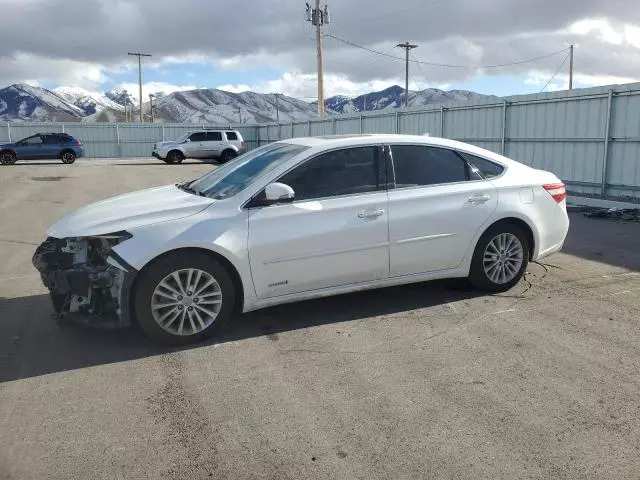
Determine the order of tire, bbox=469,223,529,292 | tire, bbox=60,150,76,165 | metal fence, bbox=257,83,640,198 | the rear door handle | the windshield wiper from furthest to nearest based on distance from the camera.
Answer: tire, bbox=60,150,76,165 → metal fence, bbox=257,83,640,198 → tire, bbox=469,223,529,292 → the rear door handle → the windshield wiper

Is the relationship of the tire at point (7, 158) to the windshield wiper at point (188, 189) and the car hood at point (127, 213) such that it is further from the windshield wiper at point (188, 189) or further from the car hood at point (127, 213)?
the car hood at point (127, 213)

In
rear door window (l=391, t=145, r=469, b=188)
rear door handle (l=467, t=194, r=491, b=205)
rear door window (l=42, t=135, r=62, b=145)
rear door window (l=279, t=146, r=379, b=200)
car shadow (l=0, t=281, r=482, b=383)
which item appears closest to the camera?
car shadow (l=0, t=281, r=482, b=383)

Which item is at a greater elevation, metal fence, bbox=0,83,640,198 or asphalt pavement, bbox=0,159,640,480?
metal fence, bbox=0,83,640,198

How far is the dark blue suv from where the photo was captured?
27.5 metres

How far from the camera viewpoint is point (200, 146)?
2945 centimetres

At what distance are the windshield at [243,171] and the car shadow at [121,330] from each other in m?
1.13

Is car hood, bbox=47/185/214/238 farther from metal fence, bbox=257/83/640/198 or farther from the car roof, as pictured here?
metal fence, bbox=257/83/640/198

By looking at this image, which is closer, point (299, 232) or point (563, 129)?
point (299, 232)

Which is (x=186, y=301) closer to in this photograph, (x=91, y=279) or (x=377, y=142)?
Answer: (x=91, y=279)

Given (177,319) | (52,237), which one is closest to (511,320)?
(177,319)

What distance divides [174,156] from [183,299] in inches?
1021

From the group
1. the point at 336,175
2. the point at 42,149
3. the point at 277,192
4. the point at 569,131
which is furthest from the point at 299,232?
the point at 42,149

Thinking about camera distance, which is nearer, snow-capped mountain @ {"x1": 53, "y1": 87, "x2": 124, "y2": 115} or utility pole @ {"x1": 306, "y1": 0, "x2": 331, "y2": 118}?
utility pole @ {"x1": 306, "y1": 0, "x2": 331, "y2": 118}

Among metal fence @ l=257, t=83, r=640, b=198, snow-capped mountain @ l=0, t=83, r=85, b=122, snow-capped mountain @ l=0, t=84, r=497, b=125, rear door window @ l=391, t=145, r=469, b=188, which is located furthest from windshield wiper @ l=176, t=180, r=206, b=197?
snow-capped mountain @ l=0, t=83, r=85, b=122
